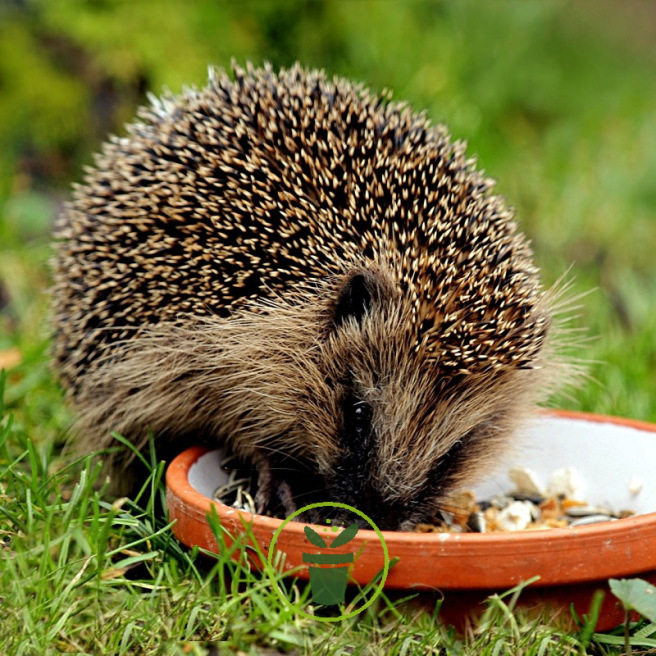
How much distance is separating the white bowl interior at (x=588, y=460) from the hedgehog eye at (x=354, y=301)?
93 cm

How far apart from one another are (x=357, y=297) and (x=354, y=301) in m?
0.03

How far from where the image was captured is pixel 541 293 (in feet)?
13.5

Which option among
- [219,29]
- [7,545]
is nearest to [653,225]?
[219,29]

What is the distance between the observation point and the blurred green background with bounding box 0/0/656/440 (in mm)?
8117

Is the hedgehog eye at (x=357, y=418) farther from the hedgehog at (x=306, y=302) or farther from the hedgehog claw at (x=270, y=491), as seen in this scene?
the hedgehog claw at (x=270, y=491)

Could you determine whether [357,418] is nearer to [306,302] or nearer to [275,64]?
[306,302]

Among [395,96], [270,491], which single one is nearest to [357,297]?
[270,491]

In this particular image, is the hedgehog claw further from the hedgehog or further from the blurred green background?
the blurred green background

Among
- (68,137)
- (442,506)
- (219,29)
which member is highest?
(219,29)

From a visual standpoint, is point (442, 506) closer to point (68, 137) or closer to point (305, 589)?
point (305, 589)

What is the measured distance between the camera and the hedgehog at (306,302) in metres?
3.78

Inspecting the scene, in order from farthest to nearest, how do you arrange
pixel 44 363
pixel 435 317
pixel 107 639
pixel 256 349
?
pixel 44 363
pixel 256 349
pixel 435 317
pixel 107 639

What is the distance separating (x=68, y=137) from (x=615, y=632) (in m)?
7.59
